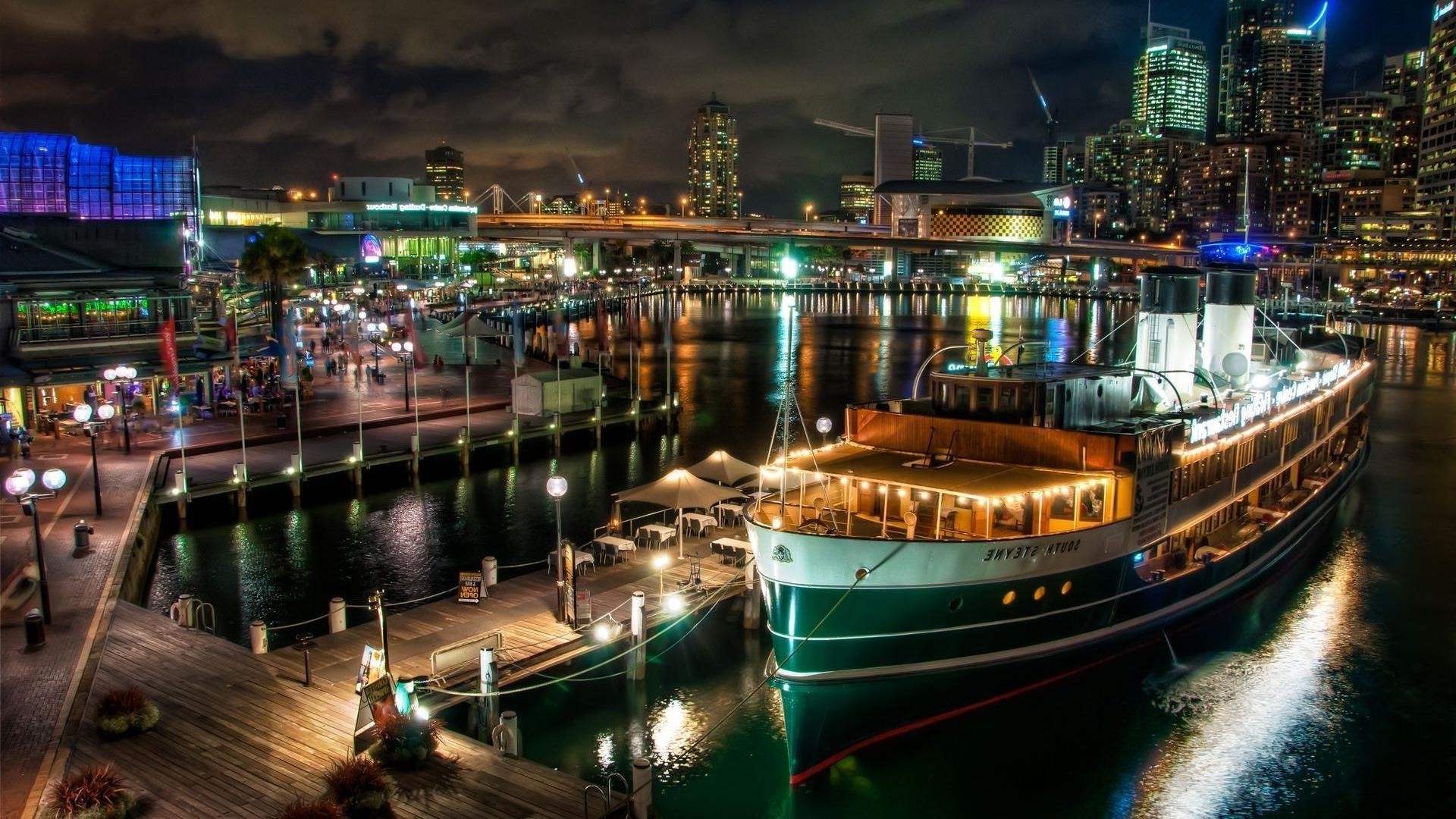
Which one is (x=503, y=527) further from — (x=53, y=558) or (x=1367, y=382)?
(x=1367, y=382)

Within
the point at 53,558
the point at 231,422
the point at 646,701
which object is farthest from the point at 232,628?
the point at 231,422

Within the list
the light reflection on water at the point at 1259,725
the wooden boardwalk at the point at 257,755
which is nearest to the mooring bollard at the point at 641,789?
the wooden boardwalk at the point at 257,755

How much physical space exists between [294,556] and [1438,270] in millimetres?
211814

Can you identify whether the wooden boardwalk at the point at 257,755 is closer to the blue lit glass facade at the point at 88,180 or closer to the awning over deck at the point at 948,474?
the awning over deck at the point at 948,474

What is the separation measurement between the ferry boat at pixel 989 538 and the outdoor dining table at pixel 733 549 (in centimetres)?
191

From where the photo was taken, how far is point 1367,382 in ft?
177

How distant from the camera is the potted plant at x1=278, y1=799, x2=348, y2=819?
48.8 feet

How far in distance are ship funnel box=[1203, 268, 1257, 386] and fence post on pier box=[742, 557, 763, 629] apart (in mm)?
20247

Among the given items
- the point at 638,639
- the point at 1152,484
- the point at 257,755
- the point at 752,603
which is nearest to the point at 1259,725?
the point at 1152,484

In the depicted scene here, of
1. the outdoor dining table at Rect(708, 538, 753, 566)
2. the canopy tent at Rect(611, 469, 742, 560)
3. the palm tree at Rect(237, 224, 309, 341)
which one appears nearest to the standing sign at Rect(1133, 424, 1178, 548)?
the outdoor dining table at Rect(708, 538, 753, 566)

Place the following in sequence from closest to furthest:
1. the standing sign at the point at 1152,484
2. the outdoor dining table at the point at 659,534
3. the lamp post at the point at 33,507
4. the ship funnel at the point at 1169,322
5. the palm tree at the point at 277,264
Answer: the lamp post at the point at 33,507, the standing sign at the point at 1152,484, the outdoor dining table at the point at 659,534, the ship funnel at the point at 1169,322, the palm tree at the point at 277,264

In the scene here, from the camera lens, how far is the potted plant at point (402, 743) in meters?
17.7

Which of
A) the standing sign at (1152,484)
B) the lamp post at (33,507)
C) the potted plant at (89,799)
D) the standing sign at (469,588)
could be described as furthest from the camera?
the standing sign at (1152,484)

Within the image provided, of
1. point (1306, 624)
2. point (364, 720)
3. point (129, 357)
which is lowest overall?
point (1306, 624)
